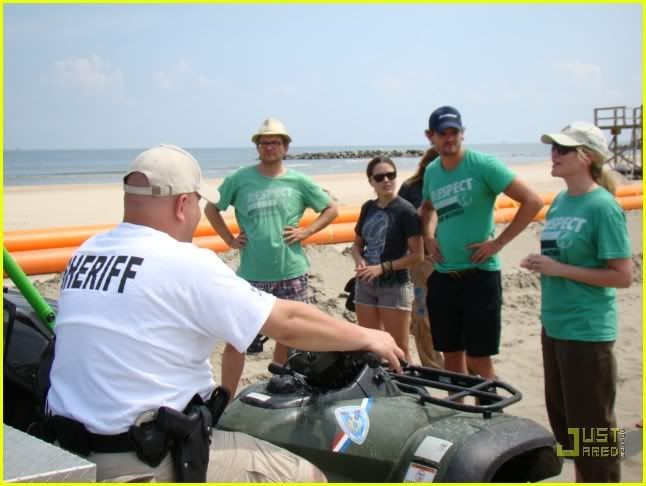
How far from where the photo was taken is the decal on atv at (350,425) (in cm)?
250

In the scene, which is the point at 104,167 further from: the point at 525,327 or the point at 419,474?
the point at 419,474

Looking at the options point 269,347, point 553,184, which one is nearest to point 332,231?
point 269,347

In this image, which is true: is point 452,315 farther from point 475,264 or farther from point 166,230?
point 166,230

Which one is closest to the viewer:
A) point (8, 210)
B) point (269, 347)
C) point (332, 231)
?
point (269, 347)

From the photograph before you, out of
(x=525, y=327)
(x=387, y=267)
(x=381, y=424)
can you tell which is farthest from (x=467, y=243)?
(x=525, y=327)

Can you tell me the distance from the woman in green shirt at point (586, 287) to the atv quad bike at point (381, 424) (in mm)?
931

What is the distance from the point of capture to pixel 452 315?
457 cm

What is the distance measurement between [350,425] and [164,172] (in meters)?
1.07

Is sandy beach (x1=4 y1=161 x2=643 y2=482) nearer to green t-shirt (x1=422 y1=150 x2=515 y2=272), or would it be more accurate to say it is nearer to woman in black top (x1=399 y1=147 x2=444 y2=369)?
woman in black top (x1=399 y1=147 x2=444 y2=369)

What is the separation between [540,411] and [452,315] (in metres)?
1.06

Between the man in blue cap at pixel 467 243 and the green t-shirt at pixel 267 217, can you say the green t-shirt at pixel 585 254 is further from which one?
→ the green t-shirt at pixel 267 217

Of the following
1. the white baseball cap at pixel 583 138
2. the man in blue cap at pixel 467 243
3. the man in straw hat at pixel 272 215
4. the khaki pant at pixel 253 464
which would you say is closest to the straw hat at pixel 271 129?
the man in straw hat at pixel 272 215

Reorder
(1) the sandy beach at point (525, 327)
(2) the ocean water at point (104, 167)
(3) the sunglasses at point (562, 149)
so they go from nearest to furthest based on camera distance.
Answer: (3) the sunglasses at point (562, 149)
(1) the sandy beach at point (525, 327)
(2) the ocean water at point (104, 167)

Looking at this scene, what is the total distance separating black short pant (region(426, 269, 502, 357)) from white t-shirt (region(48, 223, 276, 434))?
244 centimetres
